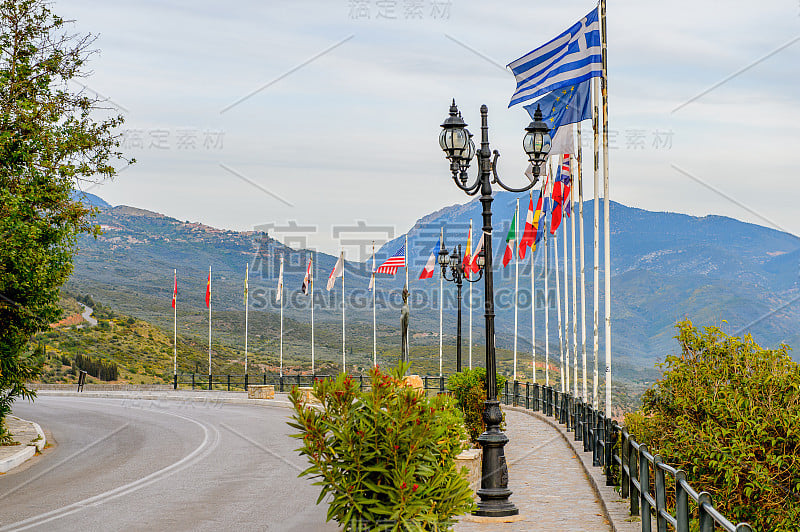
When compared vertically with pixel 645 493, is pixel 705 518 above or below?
above

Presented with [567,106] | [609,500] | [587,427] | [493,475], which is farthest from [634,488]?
[567,106]

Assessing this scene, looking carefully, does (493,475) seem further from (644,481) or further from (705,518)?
(705,518)

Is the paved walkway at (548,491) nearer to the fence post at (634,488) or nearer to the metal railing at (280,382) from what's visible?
the fence post at (634,488)

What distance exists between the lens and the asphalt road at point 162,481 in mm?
11375

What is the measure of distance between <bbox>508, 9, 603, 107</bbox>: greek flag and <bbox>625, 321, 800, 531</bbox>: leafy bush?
19.0ft

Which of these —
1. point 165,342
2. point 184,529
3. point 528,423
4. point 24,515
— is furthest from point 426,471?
point 165,342

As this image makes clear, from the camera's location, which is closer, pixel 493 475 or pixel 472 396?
pixel 493 475

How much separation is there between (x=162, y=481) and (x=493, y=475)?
6584mm

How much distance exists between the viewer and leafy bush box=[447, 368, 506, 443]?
19578 millimetres

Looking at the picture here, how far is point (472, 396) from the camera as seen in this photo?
20.4 m

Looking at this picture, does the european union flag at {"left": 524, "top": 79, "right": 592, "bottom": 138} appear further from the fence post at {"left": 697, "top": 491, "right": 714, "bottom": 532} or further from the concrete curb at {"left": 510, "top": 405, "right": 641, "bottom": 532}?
the fence post at {"left": 697, "top": 491, "right": 714, "bottom": 532}

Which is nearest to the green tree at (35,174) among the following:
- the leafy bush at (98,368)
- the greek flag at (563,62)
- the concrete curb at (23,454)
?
the concrete curb at (23,454)

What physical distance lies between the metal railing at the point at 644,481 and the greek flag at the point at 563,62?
617 centimetres

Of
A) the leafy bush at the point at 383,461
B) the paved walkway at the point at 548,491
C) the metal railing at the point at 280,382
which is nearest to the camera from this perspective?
the leafy bush at the point at 383,461
